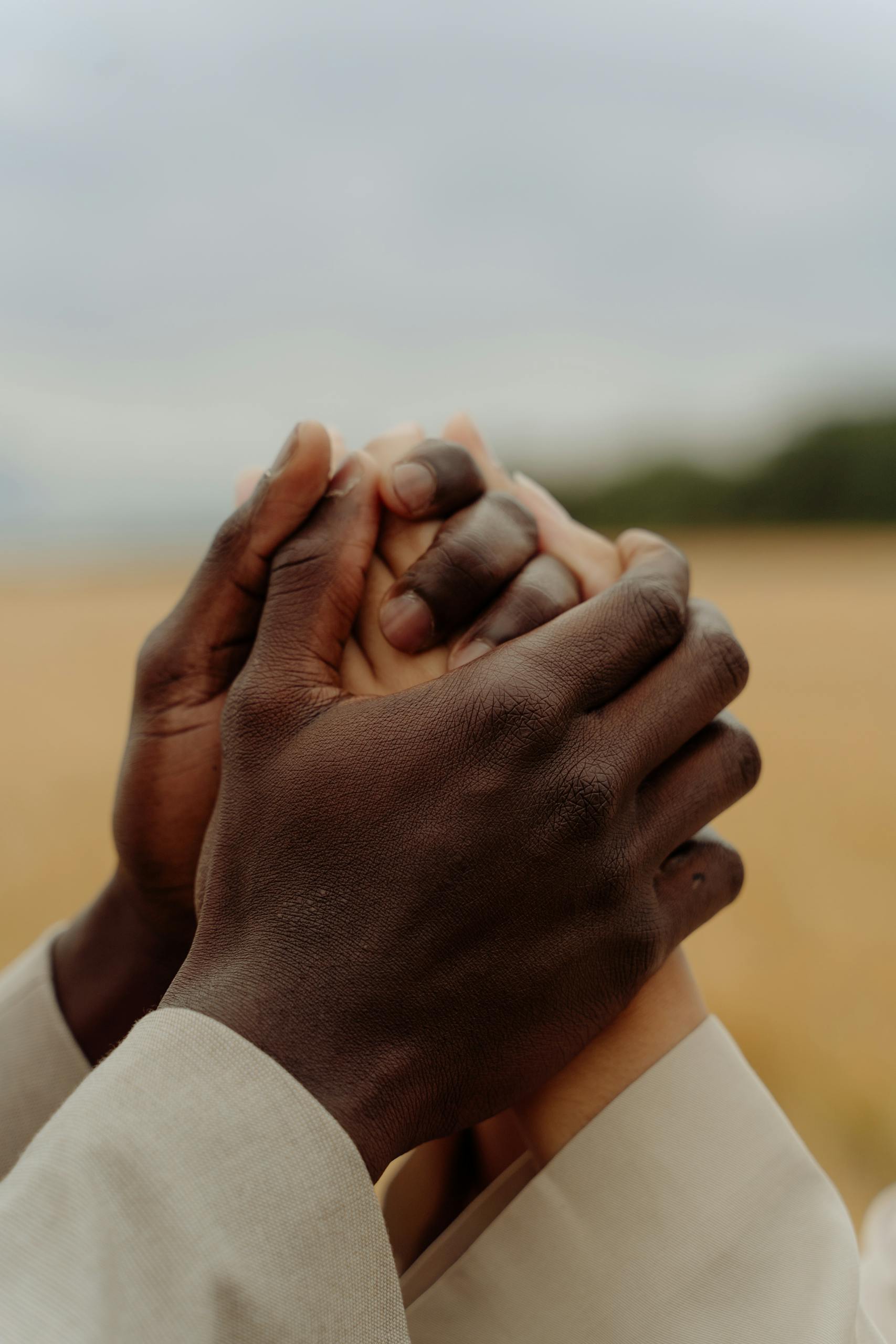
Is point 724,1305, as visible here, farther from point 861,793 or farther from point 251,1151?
point 861,793

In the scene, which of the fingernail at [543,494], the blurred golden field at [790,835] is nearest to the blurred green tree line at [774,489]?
the blurred golden field at [790,835]

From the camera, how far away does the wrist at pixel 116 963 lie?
117 cm

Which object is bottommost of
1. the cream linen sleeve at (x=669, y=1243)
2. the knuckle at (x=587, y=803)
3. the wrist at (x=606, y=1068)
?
the cream linen sleeve at (x=669, y=1243)

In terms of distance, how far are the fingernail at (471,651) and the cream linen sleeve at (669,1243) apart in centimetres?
44

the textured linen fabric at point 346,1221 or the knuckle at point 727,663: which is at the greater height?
the knuckle at point 727,663

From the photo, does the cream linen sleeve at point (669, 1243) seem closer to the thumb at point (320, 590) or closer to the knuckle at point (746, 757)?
the knuckle at point (746, 757)

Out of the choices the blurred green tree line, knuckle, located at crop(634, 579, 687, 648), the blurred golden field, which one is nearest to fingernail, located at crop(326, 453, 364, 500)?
knuckle, located at crop(634, 579, 687, 648)

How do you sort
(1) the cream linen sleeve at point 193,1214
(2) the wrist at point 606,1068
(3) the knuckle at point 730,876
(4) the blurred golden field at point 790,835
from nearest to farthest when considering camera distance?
(1) the cream linen sleeve at point 193,1214, (2) the wrist at point 606,1068, (3) the knuckle at point 730,876, (4) the blurred golden field at point 790,835

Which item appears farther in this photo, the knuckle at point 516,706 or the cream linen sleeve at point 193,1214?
the knuckle at point 516,706

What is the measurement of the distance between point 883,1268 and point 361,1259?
851mm

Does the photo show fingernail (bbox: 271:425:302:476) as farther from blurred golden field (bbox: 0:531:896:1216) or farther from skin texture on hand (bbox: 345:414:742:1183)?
blurred golden field (bbox: 0:531:896:1216)

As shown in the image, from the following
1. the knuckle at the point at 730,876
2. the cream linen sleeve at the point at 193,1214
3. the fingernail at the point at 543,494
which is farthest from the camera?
the fingernail at the point at 543,494

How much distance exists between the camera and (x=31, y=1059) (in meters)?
1.13

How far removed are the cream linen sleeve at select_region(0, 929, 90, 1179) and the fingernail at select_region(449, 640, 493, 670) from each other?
2.13ft
